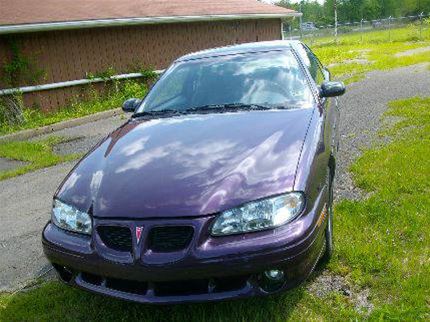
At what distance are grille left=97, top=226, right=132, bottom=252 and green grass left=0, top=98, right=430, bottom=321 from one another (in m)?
0.65

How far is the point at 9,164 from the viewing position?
27.2ft

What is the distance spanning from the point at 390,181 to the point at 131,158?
2.85 meters

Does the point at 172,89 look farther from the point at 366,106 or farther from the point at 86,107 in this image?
the point at 86,107

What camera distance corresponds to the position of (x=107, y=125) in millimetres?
11086

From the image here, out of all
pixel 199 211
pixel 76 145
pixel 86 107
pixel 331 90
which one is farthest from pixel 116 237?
pixel 86 107

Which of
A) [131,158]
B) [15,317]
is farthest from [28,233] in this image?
[131,158]

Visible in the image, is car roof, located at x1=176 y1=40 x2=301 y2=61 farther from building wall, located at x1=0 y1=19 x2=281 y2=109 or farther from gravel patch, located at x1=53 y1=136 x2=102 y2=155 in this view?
building wall, located at x1=0 y1=19 x2=281 y2=109

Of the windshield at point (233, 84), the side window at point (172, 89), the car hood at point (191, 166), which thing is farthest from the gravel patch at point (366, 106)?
the side window at point (172, 89)

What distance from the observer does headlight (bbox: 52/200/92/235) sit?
2.94 meters

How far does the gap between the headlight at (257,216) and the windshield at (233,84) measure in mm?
1315

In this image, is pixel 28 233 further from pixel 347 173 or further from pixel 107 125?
pixel 107 125

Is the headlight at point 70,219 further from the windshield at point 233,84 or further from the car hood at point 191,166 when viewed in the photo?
the windshield at point 233,84

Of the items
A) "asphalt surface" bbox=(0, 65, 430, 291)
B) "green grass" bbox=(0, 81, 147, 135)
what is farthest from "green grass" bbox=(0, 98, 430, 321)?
"green grass" bbox=(0, 81, 147, 135)

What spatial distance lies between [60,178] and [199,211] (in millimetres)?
4751
